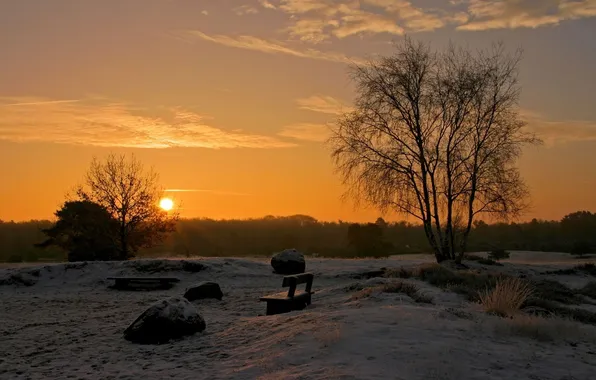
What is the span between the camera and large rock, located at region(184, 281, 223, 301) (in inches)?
637

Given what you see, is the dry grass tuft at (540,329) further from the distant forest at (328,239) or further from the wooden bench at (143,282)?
the distant forest at (328,239)

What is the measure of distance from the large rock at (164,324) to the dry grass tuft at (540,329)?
5.69 metres

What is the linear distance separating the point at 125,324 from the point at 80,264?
13.1 m

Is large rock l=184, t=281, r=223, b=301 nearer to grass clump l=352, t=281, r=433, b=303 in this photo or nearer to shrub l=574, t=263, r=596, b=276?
grass clump l=352, t=281, r=433, b=303

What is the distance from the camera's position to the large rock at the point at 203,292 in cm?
1619

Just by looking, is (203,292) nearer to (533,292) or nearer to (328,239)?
(533,292)

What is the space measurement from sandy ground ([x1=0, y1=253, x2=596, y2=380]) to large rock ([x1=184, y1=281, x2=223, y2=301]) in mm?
2277

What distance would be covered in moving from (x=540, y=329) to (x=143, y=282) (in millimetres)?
15369

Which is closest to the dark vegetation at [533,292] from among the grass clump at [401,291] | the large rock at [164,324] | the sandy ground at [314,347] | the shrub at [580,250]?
the sandy ground at [314,347]

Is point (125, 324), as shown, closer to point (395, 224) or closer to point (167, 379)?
point (167, 379)

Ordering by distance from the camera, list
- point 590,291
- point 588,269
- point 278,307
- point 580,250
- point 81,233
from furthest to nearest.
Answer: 1. point 580,250
2. point 81,233
3. point 588,269
4. point 590,291
5. point 278,307

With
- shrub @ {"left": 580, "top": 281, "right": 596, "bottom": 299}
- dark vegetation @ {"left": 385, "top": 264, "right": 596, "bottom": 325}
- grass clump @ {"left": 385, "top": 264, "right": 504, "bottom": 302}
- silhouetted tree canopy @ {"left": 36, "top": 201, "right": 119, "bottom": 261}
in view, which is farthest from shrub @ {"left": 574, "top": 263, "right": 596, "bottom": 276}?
silhouetted tree canopy @ {"left": 36, "top": 201, "right": 119, "bottom": 261}

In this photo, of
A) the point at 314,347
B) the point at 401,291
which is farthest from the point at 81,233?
the point at 314,347

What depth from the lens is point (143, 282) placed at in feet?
65.6
